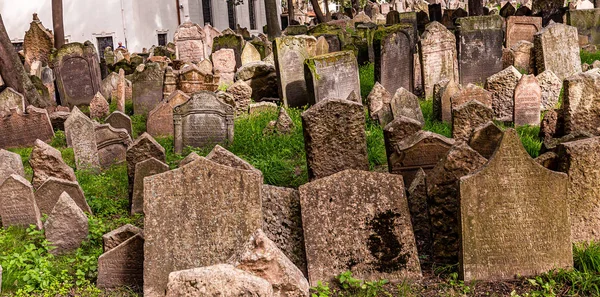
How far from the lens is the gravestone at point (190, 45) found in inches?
910

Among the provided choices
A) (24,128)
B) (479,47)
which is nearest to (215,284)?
(24,128)

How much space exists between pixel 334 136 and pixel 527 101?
447 centimetres

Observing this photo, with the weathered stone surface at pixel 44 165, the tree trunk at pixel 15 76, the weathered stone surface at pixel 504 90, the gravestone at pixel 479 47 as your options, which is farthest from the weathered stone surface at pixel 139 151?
the gravestone at pixel 479 47

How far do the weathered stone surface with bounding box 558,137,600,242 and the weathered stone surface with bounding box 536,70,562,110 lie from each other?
232 inches

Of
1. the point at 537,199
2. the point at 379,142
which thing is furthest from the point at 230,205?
the point at 379,142

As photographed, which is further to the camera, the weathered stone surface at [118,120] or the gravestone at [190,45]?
the gravestone at [190,45]

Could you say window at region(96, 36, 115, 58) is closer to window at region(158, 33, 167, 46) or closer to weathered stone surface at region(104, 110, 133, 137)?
window at region(158, 33, 167, 46)

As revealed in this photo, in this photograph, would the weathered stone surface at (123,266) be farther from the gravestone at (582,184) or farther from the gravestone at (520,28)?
the gravestone at (520,28)

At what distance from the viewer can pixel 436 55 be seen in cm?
1443

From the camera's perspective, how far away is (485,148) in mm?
7746

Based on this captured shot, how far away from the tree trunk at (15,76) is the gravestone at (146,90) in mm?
2018

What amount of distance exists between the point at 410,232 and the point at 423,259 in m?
0.38

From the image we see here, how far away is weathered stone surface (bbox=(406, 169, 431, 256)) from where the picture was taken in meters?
6.80

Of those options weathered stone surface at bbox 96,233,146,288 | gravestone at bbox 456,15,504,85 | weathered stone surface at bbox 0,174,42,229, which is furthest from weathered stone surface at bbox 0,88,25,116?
weathered stone surface at bbox 96,233,146,288
